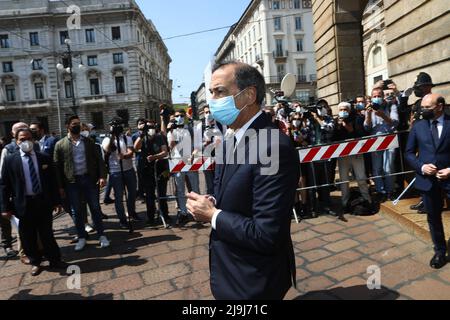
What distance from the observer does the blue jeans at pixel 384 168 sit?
20.6 ft

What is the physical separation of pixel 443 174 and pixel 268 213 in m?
2.94

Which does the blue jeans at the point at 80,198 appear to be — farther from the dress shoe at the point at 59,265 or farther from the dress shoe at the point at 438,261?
the dress shoe at the point at 438,261

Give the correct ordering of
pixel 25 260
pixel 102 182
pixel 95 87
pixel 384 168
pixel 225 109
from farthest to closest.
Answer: pixel 95 87
pixel 384 168
pixel 102 182
pixel 25 260
pixel 225 109

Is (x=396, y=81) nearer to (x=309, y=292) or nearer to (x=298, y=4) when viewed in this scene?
(x=309, y=292)

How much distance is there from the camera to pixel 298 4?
178ft

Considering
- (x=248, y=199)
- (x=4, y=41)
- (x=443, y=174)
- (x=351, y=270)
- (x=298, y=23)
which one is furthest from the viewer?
(x=298, y=23)

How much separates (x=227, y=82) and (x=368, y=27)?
26177 mm

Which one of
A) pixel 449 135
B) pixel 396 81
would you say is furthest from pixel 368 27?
pixel 449 135

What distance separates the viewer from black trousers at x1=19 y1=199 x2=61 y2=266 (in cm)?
468

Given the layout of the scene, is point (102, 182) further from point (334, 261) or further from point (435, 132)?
point (435, 132)

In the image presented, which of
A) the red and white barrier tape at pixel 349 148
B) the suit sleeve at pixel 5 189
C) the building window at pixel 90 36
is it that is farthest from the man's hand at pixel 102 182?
the building window at pixel 90 36

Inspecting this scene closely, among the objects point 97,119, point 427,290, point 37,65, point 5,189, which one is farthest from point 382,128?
point 37,65

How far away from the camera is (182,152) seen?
22.5 ft

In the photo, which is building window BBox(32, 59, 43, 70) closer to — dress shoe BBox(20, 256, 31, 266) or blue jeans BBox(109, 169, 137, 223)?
blue jeans BBox(109, 169, 137, 223)
